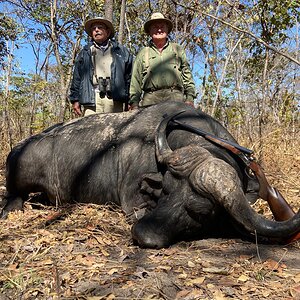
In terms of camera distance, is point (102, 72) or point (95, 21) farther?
point (102, 72)

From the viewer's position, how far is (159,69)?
5750mm

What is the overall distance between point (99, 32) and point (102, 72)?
625 mm

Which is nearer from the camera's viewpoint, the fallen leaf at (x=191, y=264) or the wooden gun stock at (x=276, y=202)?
the fallen leaf at (x=191, y=264)

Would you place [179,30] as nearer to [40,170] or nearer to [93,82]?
[93,82]

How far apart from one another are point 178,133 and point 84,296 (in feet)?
7.26

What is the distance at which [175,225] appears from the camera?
3.16 metres

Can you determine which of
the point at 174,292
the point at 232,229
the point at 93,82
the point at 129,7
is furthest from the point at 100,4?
the point at 174,292

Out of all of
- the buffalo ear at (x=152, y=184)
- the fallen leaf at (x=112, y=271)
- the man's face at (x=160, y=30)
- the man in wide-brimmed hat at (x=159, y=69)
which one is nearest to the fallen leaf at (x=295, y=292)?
the fallen leaf at (x=112, y=271)

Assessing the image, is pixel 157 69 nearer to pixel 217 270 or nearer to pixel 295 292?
pixel 217 270

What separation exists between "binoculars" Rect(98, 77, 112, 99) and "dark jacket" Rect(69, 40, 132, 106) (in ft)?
0.27

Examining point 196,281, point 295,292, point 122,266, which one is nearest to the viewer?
point 295,292

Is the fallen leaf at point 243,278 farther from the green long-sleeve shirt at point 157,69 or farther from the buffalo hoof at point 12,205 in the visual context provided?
the green long-sleeve shirt at point 157,69

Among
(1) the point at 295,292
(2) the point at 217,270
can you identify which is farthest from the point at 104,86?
(1) the point at 295,292

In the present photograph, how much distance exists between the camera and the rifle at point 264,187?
3412 mm
